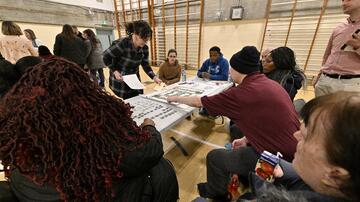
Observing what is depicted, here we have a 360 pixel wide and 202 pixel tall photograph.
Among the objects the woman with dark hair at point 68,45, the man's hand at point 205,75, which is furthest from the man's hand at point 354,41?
the woman with dark hair at point 68,45

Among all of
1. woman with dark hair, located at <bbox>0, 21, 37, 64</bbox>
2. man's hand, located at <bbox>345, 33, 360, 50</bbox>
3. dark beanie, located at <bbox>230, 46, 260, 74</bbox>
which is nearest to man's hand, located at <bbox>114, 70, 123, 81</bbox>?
dark beanie, located at <bbox>230, 46, 260, 74</bbox>

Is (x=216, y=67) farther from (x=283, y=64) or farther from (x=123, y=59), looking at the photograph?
(x=123, y=59)

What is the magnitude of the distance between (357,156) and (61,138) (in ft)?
2.42

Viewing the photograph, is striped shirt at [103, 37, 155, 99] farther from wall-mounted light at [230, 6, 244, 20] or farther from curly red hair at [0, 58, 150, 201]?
wall-mounted light at [230, 6, 244, 20]

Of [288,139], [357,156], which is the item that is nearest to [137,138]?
[357,156]

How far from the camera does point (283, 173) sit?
0.85 meters

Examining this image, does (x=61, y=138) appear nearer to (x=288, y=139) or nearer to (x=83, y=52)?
(x=288, y=139)

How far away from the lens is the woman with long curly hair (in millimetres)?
537

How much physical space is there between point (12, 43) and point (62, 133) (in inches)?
110

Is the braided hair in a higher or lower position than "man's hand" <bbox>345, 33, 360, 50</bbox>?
lower

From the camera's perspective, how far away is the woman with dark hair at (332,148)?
36 cm

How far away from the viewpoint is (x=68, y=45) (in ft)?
9.83

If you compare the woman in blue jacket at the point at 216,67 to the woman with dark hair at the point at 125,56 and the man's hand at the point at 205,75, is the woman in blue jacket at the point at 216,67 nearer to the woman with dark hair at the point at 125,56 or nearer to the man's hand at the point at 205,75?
the man's hand at the point at 205,75

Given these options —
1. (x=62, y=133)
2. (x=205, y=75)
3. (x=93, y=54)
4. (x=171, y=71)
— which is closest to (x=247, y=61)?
(x=62, y=133)
